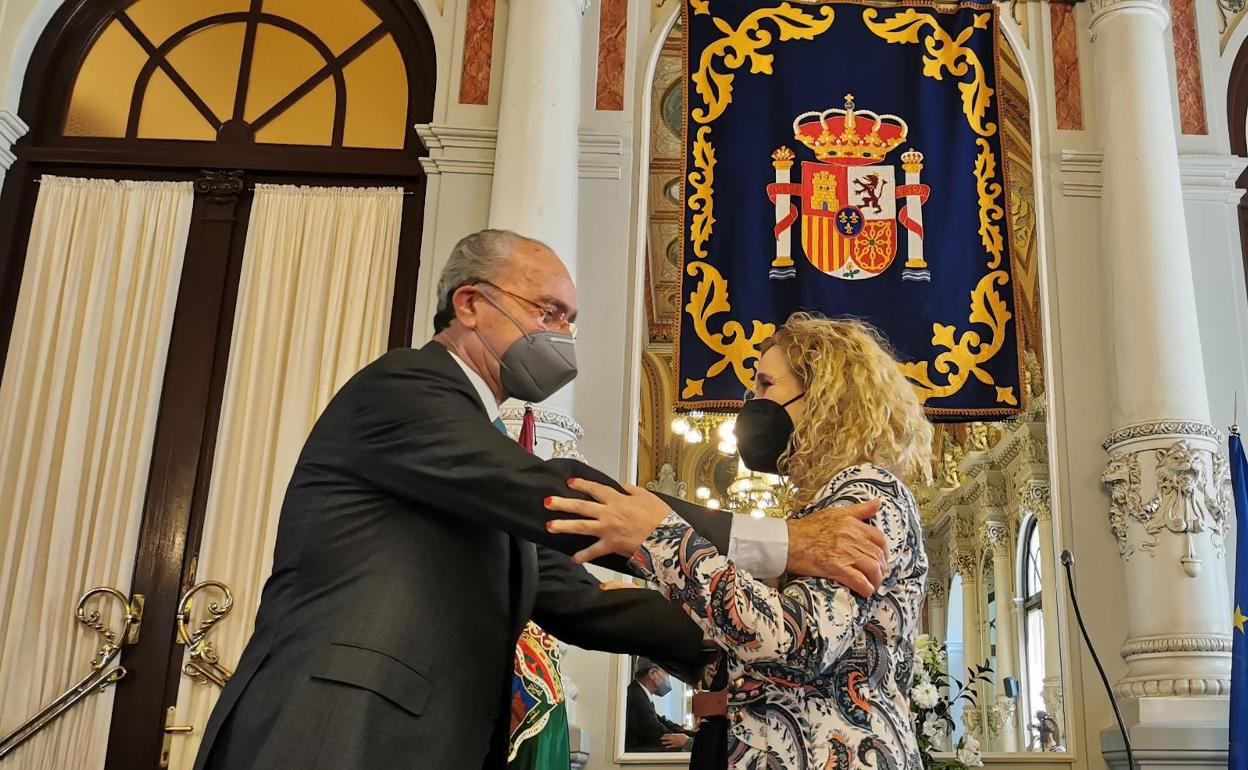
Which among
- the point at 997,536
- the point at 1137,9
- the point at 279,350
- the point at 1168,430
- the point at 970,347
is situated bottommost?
the point at 997,536

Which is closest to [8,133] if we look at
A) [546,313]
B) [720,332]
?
[720,332]

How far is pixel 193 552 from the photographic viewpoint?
5.43 m

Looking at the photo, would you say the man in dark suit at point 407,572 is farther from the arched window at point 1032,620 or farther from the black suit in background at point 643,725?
the arched window at point 1032,620

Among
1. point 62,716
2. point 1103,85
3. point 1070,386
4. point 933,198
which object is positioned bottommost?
point 62,716

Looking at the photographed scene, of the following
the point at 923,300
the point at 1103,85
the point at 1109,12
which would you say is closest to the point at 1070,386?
the point at 923,300

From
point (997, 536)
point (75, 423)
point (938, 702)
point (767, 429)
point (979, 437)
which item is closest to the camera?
point (767, 429)

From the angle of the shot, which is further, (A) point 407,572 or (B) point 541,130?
(B) point 541,130

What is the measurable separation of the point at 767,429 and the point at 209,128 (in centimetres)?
448

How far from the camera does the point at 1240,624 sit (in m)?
4.72

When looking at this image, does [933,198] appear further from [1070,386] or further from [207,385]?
[207,385]

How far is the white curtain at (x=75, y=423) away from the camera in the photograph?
5234mm

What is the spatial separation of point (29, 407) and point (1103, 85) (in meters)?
5.19

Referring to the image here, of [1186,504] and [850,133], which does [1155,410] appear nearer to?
[1186,504]

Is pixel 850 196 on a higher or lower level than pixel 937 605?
higher
